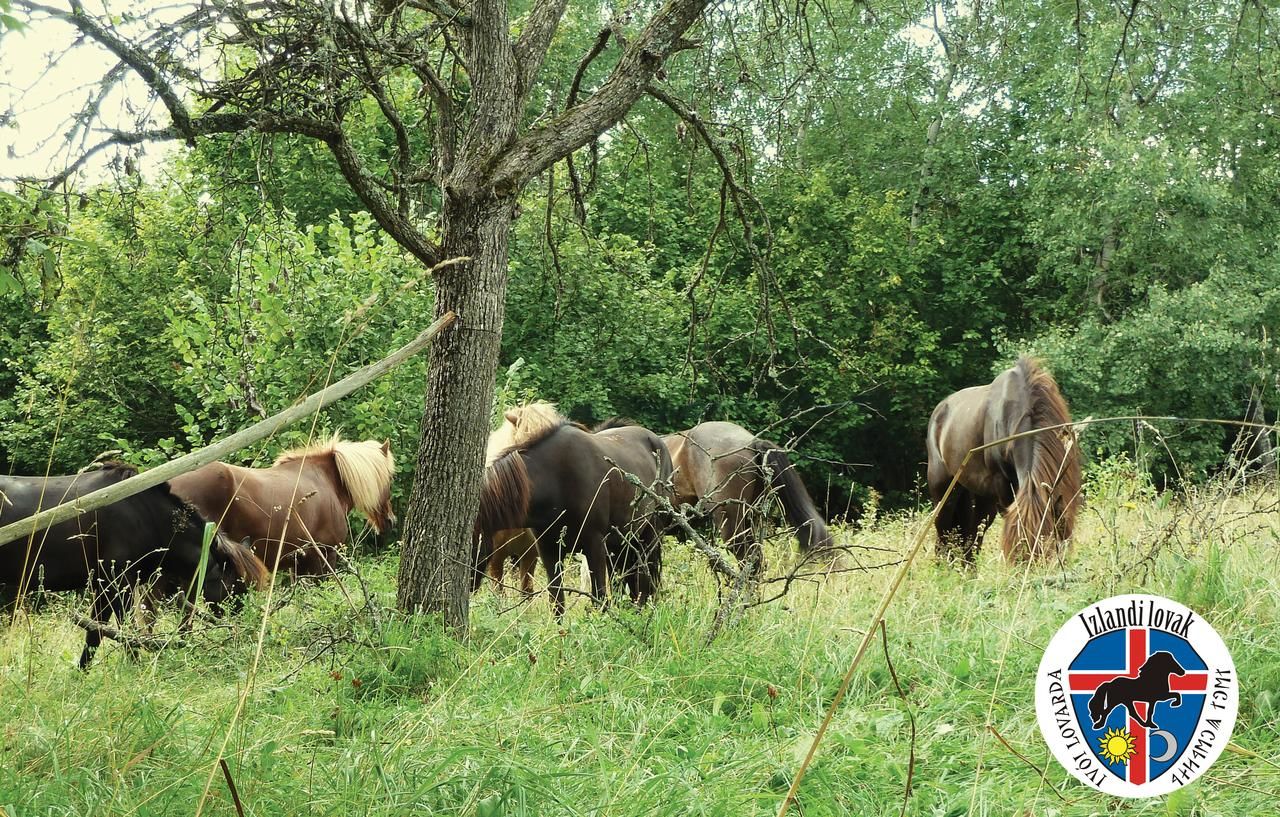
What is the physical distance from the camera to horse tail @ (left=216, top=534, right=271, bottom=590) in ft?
20.3

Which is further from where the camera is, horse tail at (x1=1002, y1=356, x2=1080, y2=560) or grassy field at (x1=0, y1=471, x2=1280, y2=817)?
horse tail at (x1=1002, y1=356, x2=1080, y2=560)

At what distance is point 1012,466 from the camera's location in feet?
25.6

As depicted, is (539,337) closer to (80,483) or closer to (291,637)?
(80,483)

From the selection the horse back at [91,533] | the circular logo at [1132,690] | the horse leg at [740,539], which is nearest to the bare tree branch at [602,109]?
the horse leg at [740,539]

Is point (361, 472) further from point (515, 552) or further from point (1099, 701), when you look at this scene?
point (1099, 701)

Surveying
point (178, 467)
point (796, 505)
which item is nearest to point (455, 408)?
point (178, 467)

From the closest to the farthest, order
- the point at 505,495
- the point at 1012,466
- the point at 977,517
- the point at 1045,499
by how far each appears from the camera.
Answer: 1. the point at 1045,499
2. the point at 505,495
3. the point at 1012,466
4. the point at 977,517

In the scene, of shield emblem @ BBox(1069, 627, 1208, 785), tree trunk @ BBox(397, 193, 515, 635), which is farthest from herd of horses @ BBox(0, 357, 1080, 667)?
shield emblem @ BBox(1069, 627, 1208, 785)

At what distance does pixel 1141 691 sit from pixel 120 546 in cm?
627

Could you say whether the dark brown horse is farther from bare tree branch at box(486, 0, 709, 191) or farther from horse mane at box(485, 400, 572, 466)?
bare tree branch at box(486, 0, 709, 191)

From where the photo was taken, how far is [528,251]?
17.3 m

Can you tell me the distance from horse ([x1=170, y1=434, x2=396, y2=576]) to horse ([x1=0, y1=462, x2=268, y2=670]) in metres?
0.72

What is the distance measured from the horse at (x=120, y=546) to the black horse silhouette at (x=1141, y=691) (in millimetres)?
5236

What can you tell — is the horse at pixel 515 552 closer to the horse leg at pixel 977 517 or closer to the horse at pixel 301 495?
the horse at pixel 301 495
